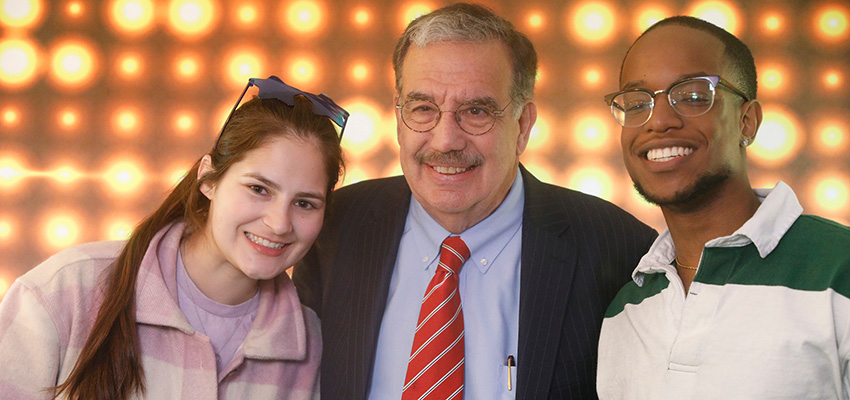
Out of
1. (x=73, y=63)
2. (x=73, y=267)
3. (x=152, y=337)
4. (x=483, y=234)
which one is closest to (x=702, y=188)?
(x=483, y=234)

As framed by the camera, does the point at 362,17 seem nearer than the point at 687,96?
No

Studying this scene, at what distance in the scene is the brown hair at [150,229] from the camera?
1508 mm

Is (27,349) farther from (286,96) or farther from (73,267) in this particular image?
(286,96)

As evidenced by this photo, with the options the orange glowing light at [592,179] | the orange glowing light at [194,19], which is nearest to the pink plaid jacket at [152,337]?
the orange glowing light at [592,179]

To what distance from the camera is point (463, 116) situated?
175cm

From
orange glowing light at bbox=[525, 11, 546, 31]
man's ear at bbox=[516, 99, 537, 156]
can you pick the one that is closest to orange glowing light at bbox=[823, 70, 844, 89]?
orange glowing light at bbox=[525, 11, 546, 31]

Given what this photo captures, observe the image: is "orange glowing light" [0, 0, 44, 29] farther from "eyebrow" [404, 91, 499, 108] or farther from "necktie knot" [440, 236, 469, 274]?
"necktie knot" [440, 236, 469, 274]

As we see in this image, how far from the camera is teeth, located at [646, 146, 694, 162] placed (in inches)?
53.9

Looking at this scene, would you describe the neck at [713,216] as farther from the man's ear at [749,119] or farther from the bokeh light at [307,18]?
the bokeh light at [307,18]

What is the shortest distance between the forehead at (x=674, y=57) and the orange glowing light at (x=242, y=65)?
2.52 m

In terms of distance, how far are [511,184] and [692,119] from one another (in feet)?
1.96

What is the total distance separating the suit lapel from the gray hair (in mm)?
332

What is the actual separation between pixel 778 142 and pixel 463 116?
225 centimetres

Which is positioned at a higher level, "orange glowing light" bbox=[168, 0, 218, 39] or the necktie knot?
"orange glowing light" bbox=[168, 0, 218, 39]
